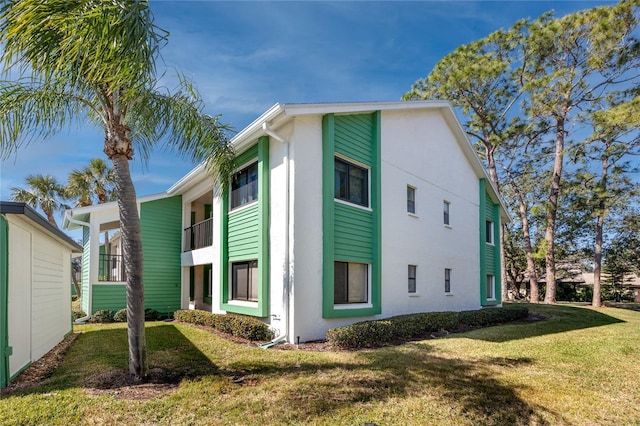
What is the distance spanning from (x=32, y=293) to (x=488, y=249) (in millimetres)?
18763

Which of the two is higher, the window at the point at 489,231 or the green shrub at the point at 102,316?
the window at the point at 489,231

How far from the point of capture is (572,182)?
94.4 ft

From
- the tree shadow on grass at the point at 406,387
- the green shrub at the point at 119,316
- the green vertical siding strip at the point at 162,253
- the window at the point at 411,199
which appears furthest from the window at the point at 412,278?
the green shrub at the point at 119,316

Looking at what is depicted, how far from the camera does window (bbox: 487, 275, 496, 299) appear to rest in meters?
20.1

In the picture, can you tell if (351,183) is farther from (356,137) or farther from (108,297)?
(108,297)

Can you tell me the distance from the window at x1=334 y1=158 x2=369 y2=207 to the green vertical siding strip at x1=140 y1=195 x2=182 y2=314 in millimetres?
9296

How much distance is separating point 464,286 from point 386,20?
37.0ft

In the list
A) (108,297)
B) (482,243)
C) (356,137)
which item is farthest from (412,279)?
(108,297)

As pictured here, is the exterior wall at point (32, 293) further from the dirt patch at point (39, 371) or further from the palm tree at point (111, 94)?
the palm tree at point (111, 94)

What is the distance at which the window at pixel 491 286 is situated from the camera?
20.1 meters

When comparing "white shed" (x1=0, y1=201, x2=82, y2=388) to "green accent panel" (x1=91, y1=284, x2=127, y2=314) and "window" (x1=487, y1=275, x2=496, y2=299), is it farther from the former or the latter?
"window" (x1=487, y1=275, x2=496, y2=299)

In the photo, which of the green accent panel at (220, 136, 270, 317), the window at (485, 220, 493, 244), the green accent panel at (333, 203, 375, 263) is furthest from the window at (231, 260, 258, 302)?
the window at (485, 220, 493, 244)

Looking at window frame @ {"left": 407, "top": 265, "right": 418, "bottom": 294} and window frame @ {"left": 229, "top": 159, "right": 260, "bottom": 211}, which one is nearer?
window frame @ {"left": 229, "top": 159, "right": 260, "bottom": 211}

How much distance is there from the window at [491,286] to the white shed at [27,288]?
18477 millimetres
